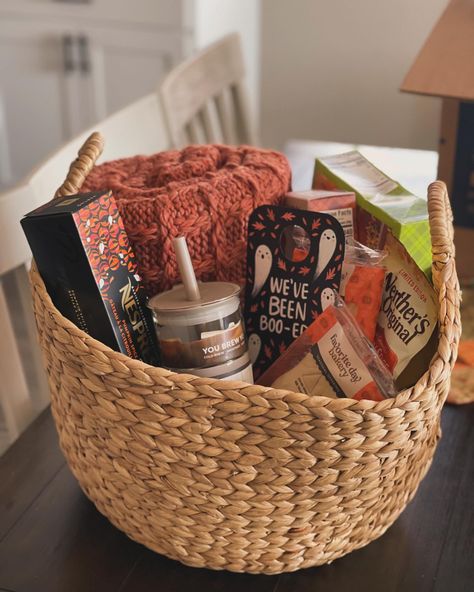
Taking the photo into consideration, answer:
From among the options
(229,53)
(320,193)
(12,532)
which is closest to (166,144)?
(229,53)

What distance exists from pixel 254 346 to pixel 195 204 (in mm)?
142

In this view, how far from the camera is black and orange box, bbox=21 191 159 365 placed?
0.59 meters

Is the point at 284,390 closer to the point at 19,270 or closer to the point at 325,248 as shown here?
the point at 325,248

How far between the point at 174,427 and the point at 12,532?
9.6 inches

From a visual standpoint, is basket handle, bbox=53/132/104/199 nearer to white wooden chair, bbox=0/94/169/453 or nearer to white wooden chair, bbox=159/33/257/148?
white wooden chair, bbox=0/94/169/453

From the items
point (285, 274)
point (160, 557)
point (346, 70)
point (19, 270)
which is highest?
point (285, 274)

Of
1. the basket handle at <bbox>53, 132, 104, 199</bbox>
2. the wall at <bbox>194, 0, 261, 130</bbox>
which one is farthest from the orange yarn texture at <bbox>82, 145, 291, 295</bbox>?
the wall at <bbox>194, 0, 261, 130</bbox>

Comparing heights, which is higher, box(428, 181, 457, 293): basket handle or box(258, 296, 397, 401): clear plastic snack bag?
box(428, 181, 457, 293): basket handle

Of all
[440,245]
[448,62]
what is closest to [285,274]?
[440,245]

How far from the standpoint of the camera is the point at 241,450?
546 mm

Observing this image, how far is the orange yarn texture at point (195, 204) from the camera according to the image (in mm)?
679

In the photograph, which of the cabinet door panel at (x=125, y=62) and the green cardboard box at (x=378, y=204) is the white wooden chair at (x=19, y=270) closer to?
the green cardboard box at (x=378, y=204)

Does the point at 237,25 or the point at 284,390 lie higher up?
the point at 284,390

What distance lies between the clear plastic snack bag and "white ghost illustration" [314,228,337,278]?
3cm
